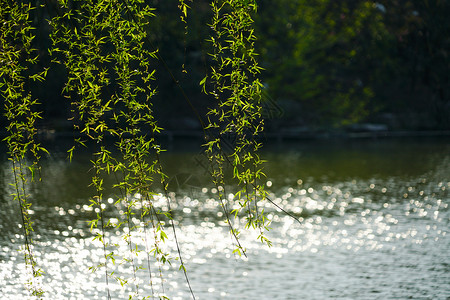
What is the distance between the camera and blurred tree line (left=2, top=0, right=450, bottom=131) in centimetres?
3003

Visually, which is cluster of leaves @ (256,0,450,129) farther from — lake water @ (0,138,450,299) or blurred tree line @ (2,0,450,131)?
lake water @ (0,138,450,299)

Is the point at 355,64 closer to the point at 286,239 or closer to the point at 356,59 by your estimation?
the point at 356,59

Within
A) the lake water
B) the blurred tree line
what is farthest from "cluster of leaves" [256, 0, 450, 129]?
the lake water

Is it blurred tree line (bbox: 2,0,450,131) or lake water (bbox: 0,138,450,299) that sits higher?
blurred tree line (bbox: 2,0,450,131)

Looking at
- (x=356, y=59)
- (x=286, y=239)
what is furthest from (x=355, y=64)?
(x=286, y=239)

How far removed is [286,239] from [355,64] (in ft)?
57.2

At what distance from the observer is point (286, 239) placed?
15.9m

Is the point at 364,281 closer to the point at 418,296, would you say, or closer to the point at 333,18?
the point at 418,296

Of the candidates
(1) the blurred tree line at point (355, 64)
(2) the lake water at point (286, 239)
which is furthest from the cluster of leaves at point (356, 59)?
(2) the lake water at point (286, 239)

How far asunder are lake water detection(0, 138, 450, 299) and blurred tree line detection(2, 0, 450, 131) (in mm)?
7209

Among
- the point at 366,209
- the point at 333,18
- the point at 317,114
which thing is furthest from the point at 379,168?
the point at 333,18

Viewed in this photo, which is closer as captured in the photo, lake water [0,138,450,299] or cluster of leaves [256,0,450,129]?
lake water [0,138,450,299]

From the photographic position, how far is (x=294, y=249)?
15.2 meters

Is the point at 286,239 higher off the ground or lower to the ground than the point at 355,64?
lower
